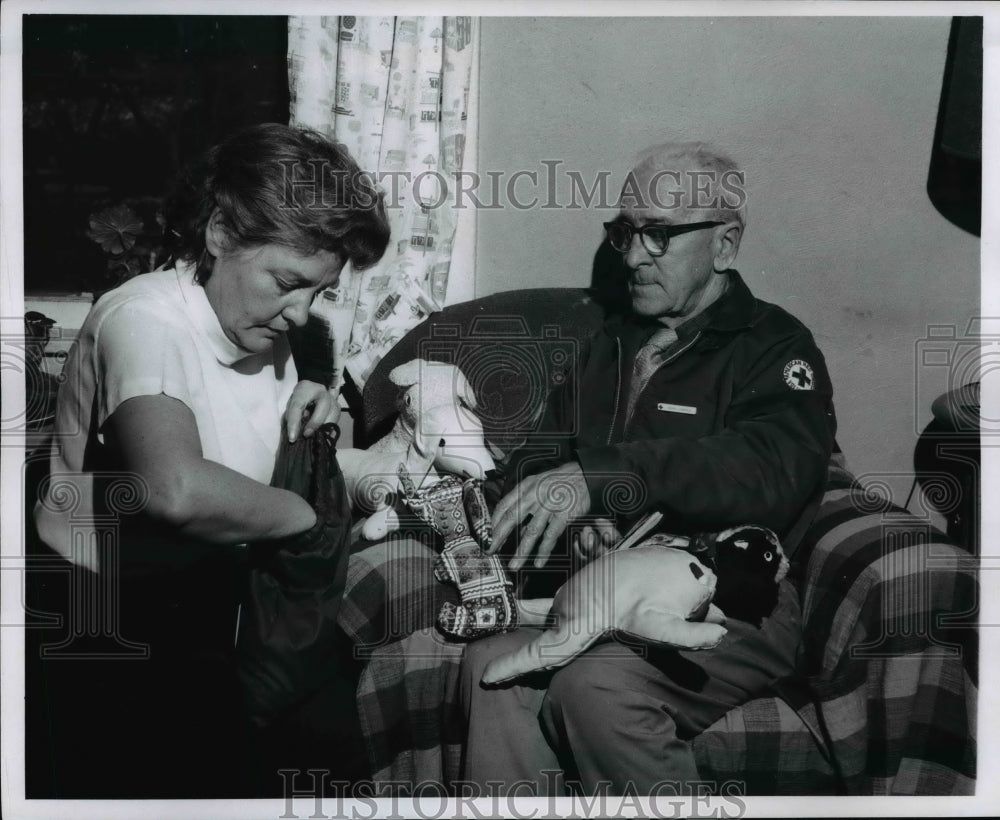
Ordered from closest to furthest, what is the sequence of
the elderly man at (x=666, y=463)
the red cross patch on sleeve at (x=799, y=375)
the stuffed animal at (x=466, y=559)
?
the elderly man at (x=666, y=463), the stuffed animal at (x=466, y=559), the red cross patch on sleeve at (x=799, y=375)

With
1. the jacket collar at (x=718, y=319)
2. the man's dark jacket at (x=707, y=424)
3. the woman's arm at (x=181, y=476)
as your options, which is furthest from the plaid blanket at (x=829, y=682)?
the jacket collar at (x=718, y=319)

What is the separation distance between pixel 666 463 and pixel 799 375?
44 cm

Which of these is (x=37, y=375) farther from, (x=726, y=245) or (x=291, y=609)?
(x=726, y=245)

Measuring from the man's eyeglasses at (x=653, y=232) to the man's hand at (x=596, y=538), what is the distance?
74 centimetres

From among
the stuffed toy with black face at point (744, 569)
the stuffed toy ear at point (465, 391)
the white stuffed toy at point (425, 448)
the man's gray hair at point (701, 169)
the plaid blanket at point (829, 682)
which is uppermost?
the man's gray hair at point (701, 169)

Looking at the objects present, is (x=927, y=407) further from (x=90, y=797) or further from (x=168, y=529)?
(x=90, y=797)

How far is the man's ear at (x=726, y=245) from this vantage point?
9.18 feet

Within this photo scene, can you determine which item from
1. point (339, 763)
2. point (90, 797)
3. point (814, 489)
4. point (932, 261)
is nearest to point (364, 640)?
point (339, 763)

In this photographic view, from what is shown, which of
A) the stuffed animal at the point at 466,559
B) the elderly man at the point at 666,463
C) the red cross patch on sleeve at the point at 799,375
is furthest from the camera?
the red cross patch on sleeve at the point at 799,375

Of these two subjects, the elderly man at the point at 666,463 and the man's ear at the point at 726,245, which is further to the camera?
the man's ear at the point at 726,245

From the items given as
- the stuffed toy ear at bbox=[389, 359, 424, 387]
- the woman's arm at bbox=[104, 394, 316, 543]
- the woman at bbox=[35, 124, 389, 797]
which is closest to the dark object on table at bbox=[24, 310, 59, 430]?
the woman at bbox=[35, 124, 389, 797]

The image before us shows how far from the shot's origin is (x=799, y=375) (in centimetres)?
277

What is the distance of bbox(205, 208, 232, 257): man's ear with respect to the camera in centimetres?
272

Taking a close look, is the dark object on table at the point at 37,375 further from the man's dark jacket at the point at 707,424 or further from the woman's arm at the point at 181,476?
the man's dark jacket at the point at 707,424
